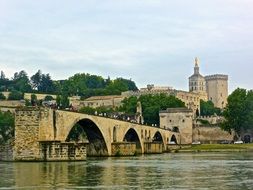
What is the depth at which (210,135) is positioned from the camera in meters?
148

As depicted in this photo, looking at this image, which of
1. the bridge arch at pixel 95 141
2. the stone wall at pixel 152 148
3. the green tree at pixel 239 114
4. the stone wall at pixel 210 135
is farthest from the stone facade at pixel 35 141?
the stone wall at pixel 210 135

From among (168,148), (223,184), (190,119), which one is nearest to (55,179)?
(223,184)

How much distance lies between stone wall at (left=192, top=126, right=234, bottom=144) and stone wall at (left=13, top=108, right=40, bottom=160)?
94.4 meters

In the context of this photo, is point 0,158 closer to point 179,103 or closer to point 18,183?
point 18,183

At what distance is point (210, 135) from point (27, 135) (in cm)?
9877

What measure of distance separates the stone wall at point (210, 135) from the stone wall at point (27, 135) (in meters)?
94.4

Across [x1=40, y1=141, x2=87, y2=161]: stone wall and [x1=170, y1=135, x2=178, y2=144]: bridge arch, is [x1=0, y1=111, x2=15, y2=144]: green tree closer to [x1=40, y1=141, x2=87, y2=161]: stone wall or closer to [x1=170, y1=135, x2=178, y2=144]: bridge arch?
[x1=170, y1=135, x2=178, y2=144]: bridge arch

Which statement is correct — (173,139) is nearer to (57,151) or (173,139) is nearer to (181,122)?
(181,122)

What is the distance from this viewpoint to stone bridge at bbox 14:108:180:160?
2125 inches

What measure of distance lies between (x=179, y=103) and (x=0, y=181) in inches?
5119

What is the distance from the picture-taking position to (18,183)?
32.5m

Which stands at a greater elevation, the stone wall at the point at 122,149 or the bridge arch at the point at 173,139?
the bridge arch at the point at 173,139

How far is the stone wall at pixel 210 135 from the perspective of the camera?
146 m

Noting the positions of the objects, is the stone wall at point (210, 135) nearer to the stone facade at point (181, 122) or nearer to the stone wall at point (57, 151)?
the stone facade at point (181, 122)
